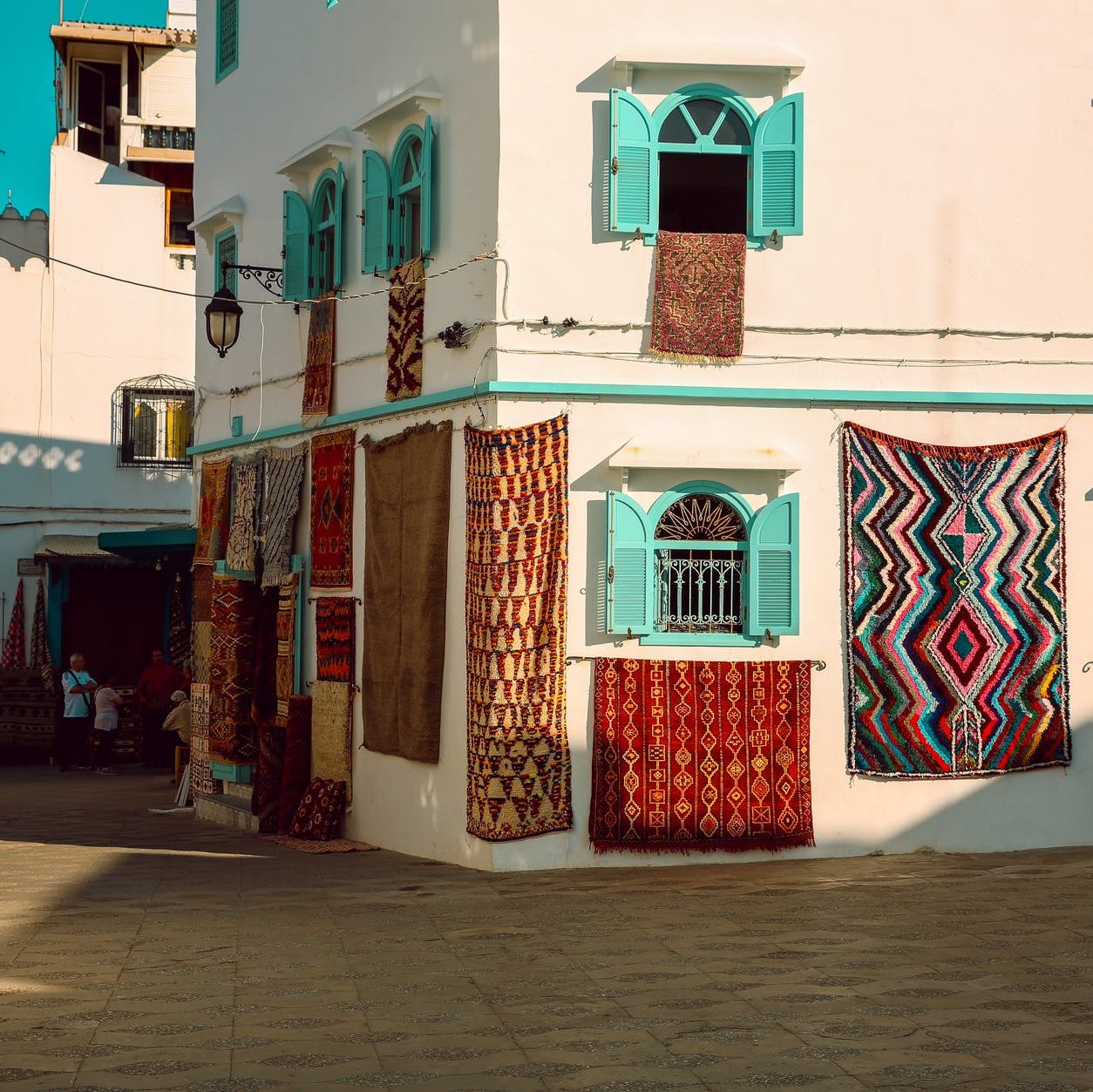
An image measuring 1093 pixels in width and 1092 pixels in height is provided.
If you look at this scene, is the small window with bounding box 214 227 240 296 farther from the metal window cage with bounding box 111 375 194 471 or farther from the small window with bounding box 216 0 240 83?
the metal window cage with bounding box 111 375 194 471

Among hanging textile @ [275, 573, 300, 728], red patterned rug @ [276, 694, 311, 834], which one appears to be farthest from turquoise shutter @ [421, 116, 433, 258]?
red patterned rug @ [276, 694, 311, 834]

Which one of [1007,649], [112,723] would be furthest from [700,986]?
[112,723]

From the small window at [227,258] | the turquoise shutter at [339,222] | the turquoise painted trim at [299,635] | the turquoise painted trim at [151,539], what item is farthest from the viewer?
the turquoise painted trim at [151,539]

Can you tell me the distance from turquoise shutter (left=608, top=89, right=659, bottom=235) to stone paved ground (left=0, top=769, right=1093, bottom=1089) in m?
4.64

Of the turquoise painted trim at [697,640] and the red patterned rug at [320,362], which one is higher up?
the red patterned rug at [320,362]

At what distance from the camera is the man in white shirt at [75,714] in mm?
22672

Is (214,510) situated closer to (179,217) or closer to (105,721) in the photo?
(105,721)

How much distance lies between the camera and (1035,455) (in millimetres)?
12680

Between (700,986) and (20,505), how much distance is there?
19465 mm

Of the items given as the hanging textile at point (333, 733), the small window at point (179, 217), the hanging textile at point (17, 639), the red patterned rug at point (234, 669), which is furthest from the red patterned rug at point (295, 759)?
the small window at point (179, 217)

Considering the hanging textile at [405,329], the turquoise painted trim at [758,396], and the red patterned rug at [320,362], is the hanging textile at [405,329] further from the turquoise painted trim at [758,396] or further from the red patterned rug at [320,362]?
the red patterned rug at [320,362]

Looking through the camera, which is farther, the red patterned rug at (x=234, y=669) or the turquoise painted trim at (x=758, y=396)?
the red patterned rug at (x=234, y=669)

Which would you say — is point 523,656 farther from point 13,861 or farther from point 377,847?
point 13,861

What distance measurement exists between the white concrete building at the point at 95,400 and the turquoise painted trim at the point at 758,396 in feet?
45.3
